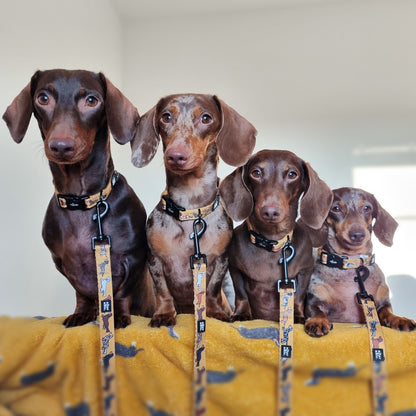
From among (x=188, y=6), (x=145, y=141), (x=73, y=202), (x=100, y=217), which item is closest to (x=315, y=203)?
(x=145, y=141)

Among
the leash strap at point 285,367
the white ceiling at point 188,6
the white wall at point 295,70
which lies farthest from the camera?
the white ceiling at point 188,6

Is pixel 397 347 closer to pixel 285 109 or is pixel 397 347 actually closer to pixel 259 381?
pixel 259 381

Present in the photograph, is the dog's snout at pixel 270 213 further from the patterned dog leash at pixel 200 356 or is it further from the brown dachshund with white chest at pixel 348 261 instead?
the brown dachshund with white chest at pixel 348 261

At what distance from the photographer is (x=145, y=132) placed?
178 cm

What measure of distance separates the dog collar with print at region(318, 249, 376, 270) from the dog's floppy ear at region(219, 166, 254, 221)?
1.45 feet

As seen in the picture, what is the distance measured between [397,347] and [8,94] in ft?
6.98

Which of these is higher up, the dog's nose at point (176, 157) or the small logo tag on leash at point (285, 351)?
the dog's nose at point (176, 157)

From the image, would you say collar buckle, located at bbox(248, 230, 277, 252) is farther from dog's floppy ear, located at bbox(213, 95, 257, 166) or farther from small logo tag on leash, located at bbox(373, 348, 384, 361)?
small logo tag on leash, located at bbox(373, 348, 384, 361)

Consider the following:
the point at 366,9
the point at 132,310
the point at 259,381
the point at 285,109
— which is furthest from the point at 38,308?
the point at 366,9

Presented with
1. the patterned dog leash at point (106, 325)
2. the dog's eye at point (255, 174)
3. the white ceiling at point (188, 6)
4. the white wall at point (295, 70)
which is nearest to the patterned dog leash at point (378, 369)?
the dog's eye at point (255, 174)

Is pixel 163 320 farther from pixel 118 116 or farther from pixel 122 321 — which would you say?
pixel 118 116

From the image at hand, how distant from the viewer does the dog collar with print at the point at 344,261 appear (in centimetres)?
189

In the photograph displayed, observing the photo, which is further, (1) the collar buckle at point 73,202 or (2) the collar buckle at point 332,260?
(2) the collar buckle at point 332,260

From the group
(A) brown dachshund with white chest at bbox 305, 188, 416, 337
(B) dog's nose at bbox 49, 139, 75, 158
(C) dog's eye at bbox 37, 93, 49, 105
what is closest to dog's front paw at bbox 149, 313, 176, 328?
(A) brown dachshund with white chest at bbox 305, 188, 416, 337
